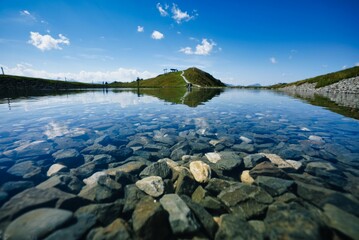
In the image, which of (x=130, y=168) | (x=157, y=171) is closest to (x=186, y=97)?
(x=130, y=168)

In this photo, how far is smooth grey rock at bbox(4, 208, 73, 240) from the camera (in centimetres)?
388

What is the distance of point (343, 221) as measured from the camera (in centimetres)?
400

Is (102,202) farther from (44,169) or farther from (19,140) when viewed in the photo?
(19,140)

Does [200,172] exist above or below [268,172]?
below

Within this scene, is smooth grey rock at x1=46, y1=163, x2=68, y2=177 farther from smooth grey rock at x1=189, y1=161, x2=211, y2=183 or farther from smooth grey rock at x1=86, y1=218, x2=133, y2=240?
smooth grey rock at x1=189, y1=161, x2=211, y2=183

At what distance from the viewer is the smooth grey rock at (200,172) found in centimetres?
645

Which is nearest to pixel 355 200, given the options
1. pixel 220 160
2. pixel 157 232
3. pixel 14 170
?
pixel 220 160

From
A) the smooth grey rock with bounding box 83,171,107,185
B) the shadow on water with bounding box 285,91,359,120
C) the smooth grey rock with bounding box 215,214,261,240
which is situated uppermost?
the shadow on water with bounding box 285,91,359,120

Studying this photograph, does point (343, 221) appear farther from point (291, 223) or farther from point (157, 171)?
point (157, 171)

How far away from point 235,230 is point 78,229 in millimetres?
3707

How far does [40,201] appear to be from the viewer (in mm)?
4910

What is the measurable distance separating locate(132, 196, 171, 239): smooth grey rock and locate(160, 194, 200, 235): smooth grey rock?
16 centimetres

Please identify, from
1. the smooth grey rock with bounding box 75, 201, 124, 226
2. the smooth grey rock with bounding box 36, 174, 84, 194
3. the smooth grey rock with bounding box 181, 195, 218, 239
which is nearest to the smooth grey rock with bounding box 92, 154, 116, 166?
the smooth grey rock with bounding box 36, 174, 84, 194

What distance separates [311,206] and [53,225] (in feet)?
21.6
